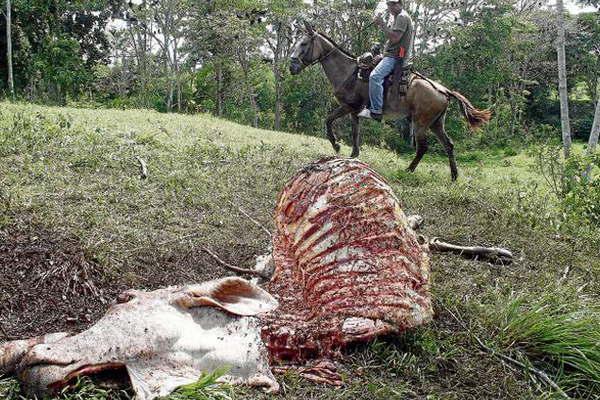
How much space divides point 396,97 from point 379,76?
477 millimetres

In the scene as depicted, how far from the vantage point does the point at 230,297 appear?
3.00 metres

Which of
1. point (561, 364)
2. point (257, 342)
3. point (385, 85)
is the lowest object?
point (561, 364)

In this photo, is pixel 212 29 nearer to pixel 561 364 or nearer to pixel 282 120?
pixel 282 120

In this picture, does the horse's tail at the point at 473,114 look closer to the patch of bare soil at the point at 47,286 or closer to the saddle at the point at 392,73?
the saddle at the point at 392,73

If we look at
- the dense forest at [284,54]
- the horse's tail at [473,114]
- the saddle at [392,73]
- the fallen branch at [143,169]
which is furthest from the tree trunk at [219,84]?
the fallen branch at [143,169]

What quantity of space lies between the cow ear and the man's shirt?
694cm

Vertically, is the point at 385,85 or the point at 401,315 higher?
Result: the point at 385,85

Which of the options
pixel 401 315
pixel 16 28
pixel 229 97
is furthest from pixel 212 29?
pixel 401 315

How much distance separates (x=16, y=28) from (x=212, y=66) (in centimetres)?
798

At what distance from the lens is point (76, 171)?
6.77 m

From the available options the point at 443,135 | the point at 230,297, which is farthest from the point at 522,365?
the point at 443,135

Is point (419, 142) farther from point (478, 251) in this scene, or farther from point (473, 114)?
point (478, 251)

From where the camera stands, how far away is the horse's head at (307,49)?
10.3m

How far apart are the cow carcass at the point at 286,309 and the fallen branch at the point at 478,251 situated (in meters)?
1.41
